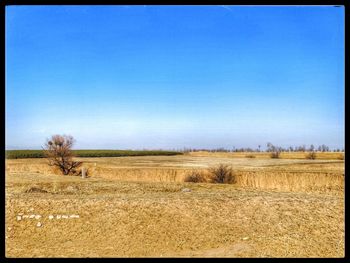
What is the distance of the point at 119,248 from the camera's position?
10.6m

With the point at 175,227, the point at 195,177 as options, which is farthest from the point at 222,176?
the point at 175,227

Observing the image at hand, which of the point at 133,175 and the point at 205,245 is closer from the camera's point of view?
the point at 205,245

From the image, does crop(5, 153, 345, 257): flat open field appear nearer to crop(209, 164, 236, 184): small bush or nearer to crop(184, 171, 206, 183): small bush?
crop(209, 164, 236, 184): small bush

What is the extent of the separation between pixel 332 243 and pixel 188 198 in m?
5.37

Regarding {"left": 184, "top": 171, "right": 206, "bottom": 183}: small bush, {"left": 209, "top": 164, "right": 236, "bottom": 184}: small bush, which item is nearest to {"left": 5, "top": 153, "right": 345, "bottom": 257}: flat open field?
{"left": 209, "top": 164, "right": 236, "bottom": 184}: small bush

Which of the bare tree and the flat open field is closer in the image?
the flat open field

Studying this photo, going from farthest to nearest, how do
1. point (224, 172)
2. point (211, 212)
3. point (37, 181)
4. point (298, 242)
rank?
point (224, 172) < point (37, 181) < point (211, 212) < point (298, 242)

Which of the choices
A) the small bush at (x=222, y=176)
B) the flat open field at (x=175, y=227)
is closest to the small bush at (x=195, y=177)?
the small bush at (x=222, y=176)

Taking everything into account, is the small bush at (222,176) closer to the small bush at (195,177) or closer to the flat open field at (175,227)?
the small bush at (195,177)

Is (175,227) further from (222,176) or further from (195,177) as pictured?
(195,177)

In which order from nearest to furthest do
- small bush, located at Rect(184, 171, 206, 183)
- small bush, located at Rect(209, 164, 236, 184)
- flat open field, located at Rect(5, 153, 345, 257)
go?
flat open field, located at Rect(5, 153, 345, 257), small bush, located at Rect(209, 164, 236, 184), small bush, located at Rect(184, 171, 206, 183)
